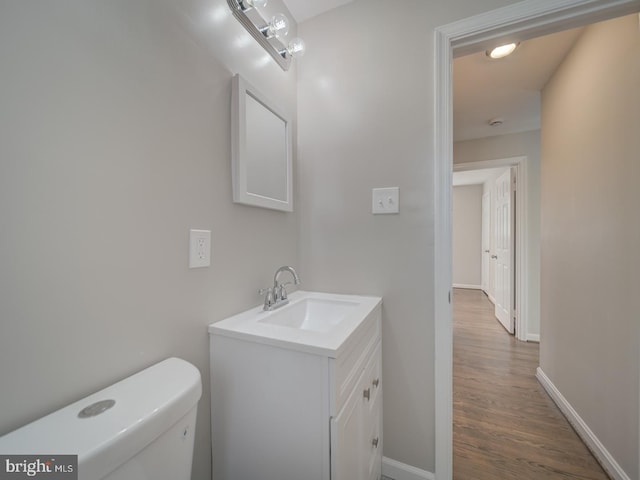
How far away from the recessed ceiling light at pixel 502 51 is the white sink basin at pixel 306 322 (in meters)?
1.82

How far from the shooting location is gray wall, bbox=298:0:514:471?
4.01 ft

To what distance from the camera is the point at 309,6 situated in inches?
55.1

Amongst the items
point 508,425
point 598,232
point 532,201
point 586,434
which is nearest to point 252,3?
point 598,232

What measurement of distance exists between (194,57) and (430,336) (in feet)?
4.77

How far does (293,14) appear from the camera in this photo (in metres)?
1.46

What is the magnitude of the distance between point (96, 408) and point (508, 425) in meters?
2.10

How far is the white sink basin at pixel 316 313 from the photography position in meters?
1.19

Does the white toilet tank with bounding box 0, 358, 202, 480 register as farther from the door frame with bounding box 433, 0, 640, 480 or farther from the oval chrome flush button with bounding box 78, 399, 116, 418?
the door frame with bounding box 433, 0, 640, 480

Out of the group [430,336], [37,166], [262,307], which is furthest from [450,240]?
[37,166]

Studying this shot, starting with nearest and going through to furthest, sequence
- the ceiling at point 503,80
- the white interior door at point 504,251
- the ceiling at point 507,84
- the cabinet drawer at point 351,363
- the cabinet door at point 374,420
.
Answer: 1. the cabinet drawer at point 351,363
2. the cabinet door at point 374,420
3. the ceiling at point 503,80
4. the ceiling at point 507,84
5. the white interior door at point 504,251

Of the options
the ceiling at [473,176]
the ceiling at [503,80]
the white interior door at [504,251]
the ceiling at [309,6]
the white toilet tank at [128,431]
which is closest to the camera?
the white toilet tank at [128,431]

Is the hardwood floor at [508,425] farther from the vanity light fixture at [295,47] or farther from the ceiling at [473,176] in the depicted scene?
the ceiling at [473,176]

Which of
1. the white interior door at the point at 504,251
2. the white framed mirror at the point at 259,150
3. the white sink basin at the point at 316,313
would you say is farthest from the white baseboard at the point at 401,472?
the white interior door at the point at 504,251

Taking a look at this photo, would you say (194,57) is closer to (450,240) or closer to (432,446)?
(450,240)
